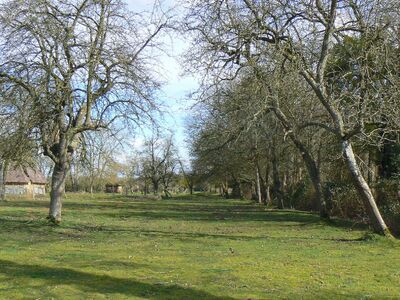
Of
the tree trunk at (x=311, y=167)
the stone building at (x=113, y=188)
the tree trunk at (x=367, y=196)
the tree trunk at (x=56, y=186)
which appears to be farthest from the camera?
the stone building at (x=113, y=188)

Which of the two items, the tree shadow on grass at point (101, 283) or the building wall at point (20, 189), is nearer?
the tree shadow on grass at point (101, 283)

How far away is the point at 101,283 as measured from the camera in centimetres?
852

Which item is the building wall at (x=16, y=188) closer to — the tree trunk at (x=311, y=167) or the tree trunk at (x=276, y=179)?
the tree trunk at (x=276, y=179)

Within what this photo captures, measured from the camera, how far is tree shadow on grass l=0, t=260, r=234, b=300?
25.3 ft

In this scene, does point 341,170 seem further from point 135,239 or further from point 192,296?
point 192,296

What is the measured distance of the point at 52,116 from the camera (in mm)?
18734

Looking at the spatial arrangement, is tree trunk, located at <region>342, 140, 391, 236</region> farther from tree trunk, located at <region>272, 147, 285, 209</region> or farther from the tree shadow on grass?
tree trunk, located at <region>272, 147, 285, 209</region>

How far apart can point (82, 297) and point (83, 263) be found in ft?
11.3

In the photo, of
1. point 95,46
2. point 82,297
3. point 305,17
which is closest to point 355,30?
point 305,17

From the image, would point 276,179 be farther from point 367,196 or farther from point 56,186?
point 367,196

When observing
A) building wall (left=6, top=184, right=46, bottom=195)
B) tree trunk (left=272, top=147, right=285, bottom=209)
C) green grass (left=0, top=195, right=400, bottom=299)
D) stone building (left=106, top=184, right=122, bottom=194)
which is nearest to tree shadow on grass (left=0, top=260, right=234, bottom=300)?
green grass (left=0, top=195, right=400, bottom=299)

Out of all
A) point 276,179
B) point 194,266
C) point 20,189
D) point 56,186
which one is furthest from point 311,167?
point 20,189

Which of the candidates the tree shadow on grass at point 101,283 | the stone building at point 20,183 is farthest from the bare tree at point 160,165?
the tree shadow on grass at point 101,283

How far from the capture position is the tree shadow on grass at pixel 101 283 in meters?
7.71
